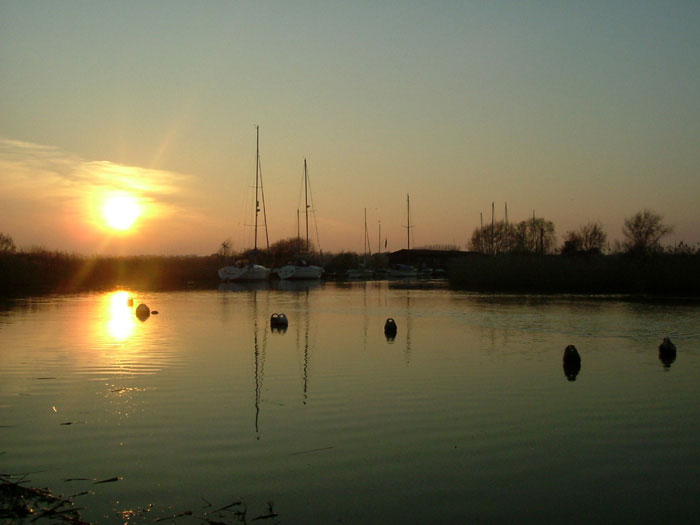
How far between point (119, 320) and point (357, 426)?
25.0 meters

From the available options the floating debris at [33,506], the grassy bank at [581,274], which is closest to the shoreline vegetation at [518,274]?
the grassy bank at [581,274]

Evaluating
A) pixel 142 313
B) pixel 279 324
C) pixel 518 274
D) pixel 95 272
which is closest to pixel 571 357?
pixel 279 324

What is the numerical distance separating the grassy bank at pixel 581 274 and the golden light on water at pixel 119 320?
3397 centimetres

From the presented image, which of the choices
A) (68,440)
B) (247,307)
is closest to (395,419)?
(68,440)

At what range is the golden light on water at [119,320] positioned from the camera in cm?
2885

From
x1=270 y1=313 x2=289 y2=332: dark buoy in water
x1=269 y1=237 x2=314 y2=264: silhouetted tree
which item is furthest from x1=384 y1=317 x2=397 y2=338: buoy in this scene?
x1=269 y1=237 x2=314 y2=264: silhouetted tree

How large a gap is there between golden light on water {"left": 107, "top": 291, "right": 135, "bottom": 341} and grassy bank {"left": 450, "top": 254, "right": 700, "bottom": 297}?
3397cm

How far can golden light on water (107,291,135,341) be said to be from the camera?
94.7 feet

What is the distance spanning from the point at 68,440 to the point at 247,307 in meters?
32.8

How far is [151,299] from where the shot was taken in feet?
170

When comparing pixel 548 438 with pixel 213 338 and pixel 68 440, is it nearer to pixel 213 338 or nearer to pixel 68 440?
pixel 68 440

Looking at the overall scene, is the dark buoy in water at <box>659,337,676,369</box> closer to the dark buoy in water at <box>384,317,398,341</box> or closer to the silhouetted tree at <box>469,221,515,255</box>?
the dark buoy in water at <box>384,317,398,341</box>

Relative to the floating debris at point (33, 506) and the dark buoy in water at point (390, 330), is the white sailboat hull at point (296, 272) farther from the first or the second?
the floating debris at point (33, 506)

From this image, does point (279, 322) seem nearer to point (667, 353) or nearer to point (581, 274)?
point (667, 353)
